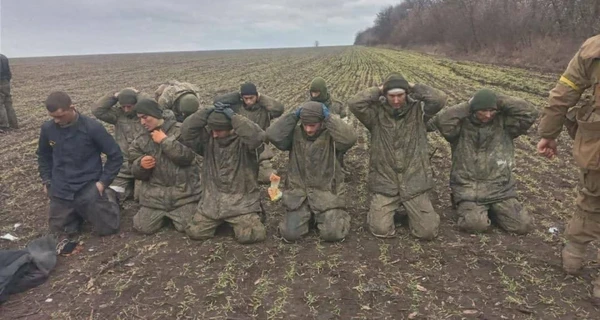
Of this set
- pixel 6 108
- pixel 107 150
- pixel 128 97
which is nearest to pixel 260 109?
pixel 128 97

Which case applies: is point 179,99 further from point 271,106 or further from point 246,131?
point 246,131

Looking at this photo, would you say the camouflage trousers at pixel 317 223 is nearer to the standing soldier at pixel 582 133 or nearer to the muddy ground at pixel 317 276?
the muddy ground at pixel 317 276

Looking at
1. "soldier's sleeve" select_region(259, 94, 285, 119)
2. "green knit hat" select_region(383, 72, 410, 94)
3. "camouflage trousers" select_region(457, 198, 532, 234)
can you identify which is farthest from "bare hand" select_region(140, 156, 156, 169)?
"camouflage trousers" select_region(457, 198, 532, 234)

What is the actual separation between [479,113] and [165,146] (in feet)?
11.2

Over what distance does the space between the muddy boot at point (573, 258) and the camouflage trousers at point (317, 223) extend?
6.83ft

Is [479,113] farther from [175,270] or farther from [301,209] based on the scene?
[175,270]

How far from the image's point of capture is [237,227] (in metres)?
5.19

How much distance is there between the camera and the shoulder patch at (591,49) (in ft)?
11.8

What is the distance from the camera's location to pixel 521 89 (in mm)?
15547

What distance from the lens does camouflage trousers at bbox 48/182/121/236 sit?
5.23 meters

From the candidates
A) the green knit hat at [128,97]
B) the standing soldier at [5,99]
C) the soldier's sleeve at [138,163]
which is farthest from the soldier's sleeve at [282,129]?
the standing soldier at [5,99]

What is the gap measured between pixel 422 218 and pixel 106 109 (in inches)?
173

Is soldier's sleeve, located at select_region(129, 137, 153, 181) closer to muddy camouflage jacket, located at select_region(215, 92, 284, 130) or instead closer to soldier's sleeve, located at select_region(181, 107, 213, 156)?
soldier's sleeve, located at select_region(181, 107, 213, 156)

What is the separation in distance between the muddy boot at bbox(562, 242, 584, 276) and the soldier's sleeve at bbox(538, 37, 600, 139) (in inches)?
40.1
